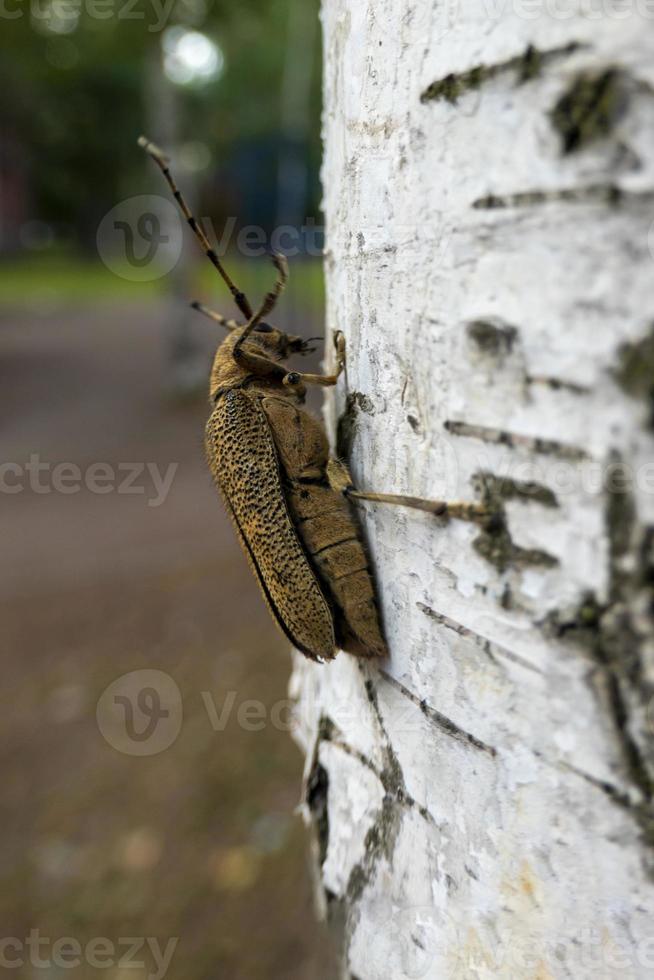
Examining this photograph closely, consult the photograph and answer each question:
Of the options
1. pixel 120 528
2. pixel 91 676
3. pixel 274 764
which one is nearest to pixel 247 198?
pixel 120 528

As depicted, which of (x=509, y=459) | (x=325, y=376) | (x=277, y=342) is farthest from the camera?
(x=277, y=342)

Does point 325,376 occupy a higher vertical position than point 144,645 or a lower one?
higher

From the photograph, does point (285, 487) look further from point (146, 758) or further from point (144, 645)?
point (144, 645)

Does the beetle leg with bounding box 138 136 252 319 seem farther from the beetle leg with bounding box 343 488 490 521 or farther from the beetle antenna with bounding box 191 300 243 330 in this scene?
the beetle leg with bounding box 343 488 490 521

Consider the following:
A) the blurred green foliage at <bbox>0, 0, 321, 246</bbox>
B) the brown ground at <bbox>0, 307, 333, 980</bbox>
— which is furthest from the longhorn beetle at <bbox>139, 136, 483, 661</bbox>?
the blurred green foliage at <bbox>0, 0, 321, 246</bbox>

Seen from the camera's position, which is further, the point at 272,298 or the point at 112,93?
the point at 112,93

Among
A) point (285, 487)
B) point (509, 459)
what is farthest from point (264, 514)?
point (509, 459)
